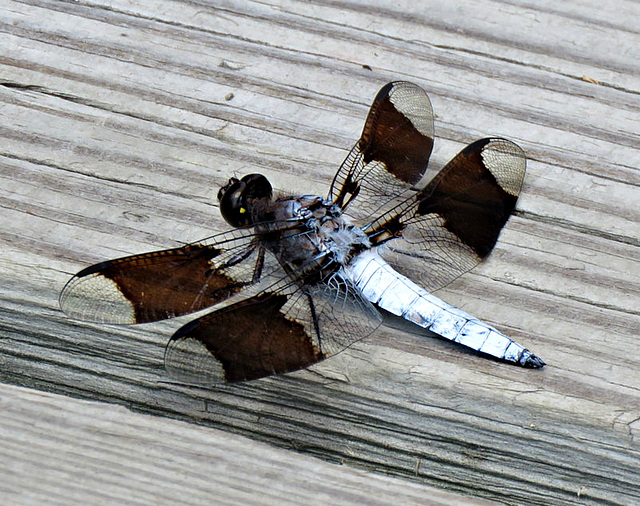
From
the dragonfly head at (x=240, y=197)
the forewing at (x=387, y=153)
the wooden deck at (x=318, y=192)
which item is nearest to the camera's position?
the wooden deck at (x=318, y=192)

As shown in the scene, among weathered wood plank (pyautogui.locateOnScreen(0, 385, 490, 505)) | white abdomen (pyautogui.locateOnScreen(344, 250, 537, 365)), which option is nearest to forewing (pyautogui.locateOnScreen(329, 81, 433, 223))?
white abdomen (pyautogui.locateOnScreen(344, 250, 537, 365))

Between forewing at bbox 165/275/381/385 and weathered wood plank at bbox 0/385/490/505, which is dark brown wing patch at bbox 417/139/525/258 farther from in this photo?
weathered wood plank at bbox 0/385/490/505

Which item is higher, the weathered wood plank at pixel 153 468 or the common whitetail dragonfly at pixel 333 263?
the common whitetail dragonfly at pixel 333 263

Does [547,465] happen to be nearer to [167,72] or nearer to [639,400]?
[639,400]

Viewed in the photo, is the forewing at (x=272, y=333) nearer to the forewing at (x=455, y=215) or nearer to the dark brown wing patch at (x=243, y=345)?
the dark brown wing patch at (x=243, y=345)

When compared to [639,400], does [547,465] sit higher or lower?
lower

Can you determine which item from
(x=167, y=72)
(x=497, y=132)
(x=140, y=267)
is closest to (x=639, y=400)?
(x=497, y=132)

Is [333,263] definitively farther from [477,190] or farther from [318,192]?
[477,190]

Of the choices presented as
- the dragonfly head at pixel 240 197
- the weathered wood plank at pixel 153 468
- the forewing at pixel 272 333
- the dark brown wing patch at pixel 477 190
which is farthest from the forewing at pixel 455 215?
the weathered wood plank at pixel 153 468
